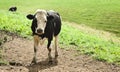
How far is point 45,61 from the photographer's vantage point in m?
13.6

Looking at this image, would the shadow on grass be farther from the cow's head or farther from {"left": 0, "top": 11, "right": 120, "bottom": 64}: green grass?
{"left": 0, "top": 11, "right": 120, "bottom": 64}: green grass

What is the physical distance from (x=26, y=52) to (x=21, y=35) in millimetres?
4209

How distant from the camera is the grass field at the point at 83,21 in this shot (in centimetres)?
1705

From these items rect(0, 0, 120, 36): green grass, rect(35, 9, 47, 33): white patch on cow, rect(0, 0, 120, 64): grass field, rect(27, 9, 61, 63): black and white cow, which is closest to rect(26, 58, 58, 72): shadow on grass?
rect(27, 9, 61, 63): black and white cow

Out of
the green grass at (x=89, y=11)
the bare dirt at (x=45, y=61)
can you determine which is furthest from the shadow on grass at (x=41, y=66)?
the green grass at (x=89, y=11)

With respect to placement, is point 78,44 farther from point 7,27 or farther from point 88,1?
point 88,1

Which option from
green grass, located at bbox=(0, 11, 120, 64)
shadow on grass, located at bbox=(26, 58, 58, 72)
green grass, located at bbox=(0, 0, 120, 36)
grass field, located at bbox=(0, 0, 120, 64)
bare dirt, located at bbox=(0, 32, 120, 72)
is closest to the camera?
shadow on grass, located at bbox=(26, 58, 58, 72)

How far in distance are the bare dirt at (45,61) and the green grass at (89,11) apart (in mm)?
13617

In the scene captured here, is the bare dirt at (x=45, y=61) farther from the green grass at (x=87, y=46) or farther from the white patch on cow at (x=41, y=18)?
the white patch on cow at (x=41, y=18)

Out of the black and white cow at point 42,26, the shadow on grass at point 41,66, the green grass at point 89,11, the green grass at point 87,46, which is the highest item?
the black and white cow at point 42,26

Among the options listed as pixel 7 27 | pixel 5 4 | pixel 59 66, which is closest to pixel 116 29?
pixel 7 27

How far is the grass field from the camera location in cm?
1705

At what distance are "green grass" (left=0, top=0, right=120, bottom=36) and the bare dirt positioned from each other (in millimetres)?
13617

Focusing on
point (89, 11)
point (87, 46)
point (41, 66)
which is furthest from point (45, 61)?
point (89, 11)
